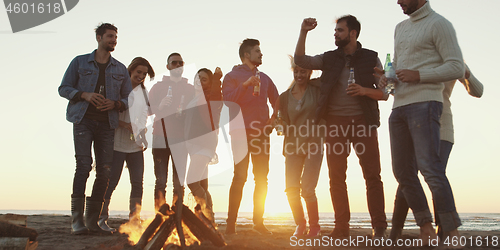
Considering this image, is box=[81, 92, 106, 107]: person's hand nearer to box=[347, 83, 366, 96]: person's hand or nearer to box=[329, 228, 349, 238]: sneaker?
box=[347, 83, 366, 96]: person's hand

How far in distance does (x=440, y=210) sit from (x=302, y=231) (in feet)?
6.87

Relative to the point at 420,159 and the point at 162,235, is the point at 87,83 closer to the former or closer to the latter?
the point at 162,235

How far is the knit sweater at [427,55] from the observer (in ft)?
11.4

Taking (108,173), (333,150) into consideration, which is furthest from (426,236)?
(108,173)

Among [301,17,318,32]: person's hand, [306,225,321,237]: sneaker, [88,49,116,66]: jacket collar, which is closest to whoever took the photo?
[301,17,318,32]: person's hand

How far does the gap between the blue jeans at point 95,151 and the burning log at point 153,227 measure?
5.76 feet

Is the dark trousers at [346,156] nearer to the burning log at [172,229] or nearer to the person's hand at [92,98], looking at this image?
the burning log at [172,229]

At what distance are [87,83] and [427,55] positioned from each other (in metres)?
3.96

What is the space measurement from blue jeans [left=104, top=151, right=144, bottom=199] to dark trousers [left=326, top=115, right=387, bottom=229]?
278cm

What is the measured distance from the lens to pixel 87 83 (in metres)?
5.07

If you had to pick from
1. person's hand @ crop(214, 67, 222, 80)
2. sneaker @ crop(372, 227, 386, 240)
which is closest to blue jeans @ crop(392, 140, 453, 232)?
sneaker @ crop(372, 227, 386, 240)

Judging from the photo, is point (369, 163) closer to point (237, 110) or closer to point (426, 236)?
point (426, 236)

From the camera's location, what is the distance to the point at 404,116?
3672 millimetres

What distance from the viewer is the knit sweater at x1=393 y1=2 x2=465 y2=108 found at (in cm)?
347
